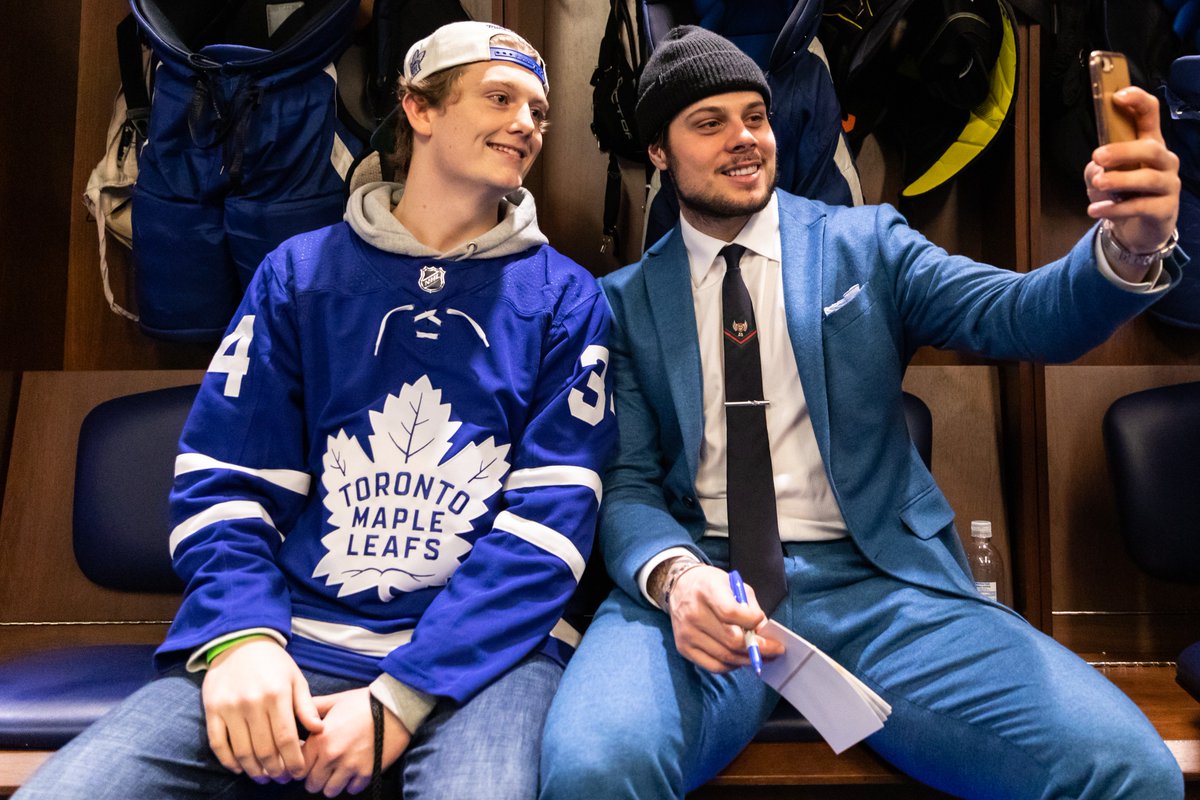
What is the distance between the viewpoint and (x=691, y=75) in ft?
5.58

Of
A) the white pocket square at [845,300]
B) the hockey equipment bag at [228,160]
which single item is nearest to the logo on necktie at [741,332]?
the white pocket square at [845,300]

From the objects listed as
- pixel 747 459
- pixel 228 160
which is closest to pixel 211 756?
pixel 747 459

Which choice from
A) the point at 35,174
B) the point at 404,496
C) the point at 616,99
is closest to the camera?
the point at 404,496

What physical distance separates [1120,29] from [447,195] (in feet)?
5.44

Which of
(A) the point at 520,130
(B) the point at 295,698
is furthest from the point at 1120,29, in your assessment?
(B) the point at 295,698

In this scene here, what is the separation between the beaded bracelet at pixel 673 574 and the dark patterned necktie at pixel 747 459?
0.42ft

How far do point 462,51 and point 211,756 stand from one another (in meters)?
1.14

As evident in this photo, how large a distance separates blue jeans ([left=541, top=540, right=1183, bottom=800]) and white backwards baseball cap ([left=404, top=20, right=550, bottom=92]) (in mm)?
907

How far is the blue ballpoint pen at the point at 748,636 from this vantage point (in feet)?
3.66

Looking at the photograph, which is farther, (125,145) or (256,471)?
(125,145)

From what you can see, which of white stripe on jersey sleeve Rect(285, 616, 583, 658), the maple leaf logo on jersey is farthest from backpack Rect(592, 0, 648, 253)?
white stripe on jersey sleeve Rect(285, 616, 583, 658)

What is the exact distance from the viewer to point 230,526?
52.6 inches

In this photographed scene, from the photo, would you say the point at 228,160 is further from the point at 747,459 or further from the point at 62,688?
the point at 747,459

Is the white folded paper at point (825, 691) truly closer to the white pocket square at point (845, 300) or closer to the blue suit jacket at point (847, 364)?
the blue suit jacket at point (847, 364)
